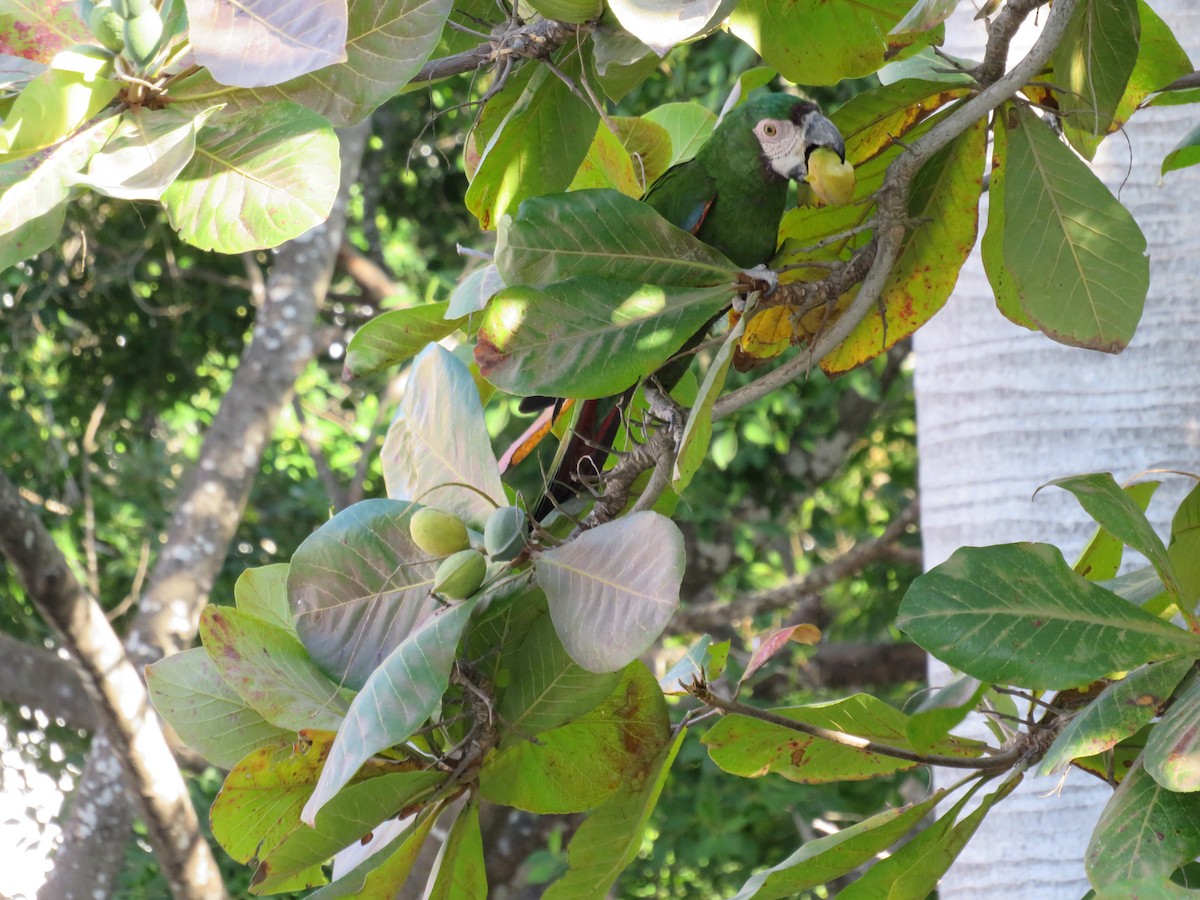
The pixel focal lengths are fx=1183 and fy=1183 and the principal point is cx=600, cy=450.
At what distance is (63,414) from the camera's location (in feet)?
13.1

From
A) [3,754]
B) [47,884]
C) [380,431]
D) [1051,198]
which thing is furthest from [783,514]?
[1051,198]

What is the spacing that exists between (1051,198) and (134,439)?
395 centimetres

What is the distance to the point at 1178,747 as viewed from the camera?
0.58 meters

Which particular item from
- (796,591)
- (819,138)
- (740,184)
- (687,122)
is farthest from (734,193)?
(796,591)

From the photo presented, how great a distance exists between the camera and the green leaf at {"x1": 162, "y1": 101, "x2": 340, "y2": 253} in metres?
0.62

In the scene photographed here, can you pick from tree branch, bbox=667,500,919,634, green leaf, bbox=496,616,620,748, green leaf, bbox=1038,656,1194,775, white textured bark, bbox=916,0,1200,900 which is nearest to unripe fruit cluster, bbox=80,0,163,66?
green leaf, bbox=496,616,620,748

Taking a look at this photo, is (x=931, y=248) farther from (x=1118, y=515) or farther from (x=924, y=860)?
(x=924, y=860)

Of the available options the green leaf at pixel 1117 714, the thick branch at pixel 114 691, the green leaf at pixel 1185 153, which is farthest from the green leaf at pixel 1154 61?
the thick branch at pixel 114 691

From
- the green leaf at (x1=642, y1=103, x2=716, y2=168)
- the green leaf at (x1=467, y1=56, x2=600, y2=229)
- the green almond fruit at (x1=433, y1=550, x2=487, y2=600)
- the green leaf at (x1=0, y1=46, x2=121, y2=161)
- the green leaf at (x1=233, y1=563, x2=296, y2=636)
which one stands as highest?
the green leaf at (x1=0, y1=46, x2=121, y2=161)

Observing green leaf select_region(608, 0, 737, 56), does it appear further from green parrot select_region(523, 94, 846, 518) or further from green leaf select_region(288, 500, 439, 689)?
green parrot select_region(523, 94, 846, 518)

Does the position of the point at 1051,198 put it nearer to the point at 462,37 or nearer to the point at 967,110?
the point at 967,110

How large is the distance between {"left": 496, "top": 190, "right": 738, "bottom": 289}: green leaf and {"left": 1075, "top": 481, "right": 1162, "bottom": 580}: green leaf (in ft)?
1.12

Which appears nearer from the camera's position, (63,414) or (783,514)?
(783,514)

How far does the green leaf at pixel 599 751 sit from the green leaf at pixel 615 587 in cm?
10
